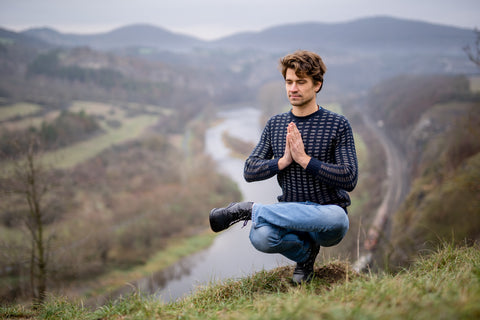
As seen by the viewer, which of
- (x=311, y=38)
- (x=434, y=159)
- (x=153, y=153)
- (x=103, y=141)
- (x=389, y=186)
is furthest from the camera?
(x=311, y=38)

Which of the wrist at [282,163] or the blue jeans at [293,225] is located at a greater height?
the wrist at [282,163]

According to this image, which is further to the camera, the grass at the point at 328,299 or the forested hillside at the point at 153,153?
the forested hillside at the point at 153,153

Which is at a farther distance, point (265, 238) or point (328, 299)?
point (265, 238)

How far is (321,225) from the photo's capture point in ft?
10.3

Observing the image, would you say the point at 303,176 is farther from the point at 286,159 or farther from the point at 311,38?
the point at 311,38

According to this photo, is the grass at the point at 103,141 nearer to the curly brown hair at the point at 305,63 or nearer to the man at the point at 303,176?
the man at the point at 303,176

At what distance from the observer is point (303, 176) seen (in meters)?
3.42

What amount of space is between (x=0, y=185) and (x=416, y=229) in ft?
67.7

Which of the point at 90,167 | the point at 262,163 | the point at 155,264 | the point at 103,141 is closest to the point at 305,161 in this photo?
the point at 262,163

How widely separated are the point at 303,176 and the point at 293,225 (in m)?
0.53

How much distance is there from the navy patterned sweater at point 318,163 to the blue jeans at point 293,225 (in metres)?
0.17

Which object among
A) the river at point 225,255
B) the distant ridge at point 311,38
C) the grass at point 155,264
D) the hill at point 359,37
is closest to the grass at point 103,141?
the grass at point 155,264

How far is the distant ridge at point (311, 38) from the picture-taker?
10638cm

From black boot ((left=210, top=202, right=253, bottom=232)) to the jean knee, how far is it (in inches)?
8.6
